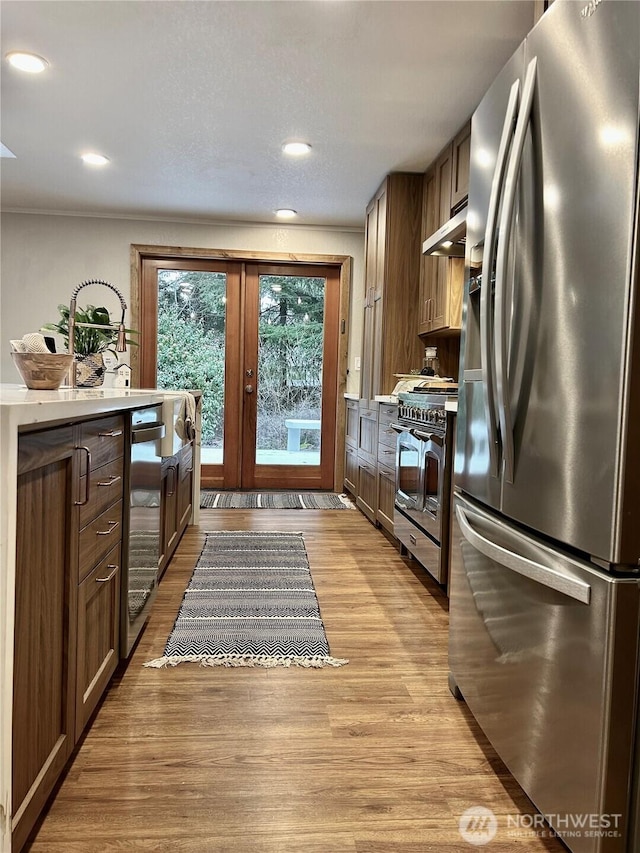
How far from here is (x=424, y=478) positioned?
276 cm

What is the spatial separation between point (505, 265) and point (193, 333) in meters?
4.51

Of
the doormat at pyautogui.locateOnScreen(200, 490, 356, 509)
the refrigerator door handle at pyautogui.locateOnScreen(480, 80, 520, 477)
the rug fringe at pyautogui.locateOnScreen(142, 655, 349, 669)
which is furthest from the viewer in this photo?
the doormat at pyautogui.locateOnScreen(200, 490, 356, 509)

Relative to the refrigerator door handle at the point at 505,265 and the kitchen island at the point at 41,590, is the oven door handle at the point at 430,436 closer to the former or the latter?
the refrigerator door handle at the point at 505,265

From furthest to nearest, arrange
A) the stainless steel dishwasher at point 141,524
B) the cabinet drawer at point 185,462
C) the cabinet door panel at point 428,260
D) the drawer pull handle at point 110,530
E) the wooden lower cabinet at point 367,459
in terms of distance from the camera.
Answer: the wooden lower cabinet at point 367,459 → the cabinet door panel at point 428,260 → the cabinet drawer at point 185,462 → the stainless steel dishwasher at point 141,524 → the drawer pull handle at point 110,530

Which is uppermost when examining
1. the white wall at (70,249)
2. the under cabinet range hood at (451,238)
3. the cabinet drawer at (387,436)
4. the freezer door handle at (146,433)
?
the white wall at (70,249)

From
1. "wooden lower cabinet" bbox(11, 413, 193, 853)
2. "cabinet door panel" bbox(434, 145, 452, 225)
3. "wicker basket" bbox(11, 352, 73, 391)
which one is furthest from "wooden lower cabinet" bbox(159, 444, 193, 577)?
"cabinet door panel" bbox(434, 145, 452, 225)

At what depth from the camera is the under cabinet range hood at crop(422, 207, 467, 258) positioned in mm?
2432

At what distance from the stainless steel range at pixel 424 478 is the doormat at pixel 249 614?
0.56m

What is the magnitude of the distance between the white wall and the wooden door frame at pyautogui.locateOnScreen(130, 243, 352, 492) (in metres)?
0.07

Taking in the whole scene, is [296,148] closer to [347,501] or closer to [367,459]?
[367,459]

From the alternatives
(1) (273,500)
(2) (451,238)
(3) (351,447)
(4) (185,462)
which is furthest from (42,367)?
(3) (351,447)

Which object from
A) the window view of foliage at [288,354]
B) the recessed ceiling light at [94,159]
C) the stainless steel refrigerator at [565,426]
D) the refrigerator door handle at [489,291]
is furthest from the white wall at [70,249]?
the refrigerator door handle at [489,291]

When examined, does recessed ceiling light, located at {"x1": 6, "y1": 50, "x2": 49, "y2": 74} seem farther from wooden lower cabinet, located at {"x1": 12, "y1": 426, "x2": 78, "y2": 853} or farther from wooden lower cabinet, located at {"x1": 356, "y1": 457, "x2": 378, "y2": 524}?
wooden lower cabinet, located at {"x1": 356, "y1": 457, "x2": 378, "y2": 524}

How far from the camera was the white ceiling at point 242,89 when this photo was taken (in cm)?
238
